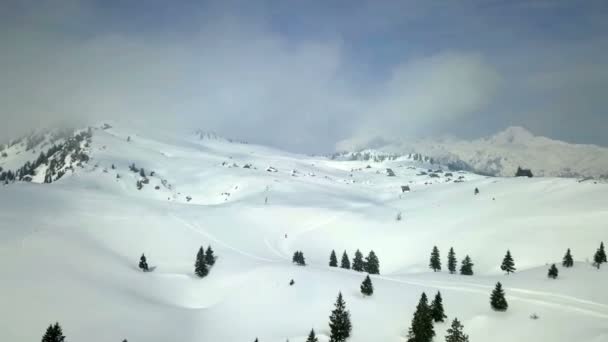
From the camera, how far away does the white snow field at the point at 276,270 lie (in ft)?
180

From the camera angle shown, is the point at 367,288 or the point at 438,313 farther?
the point at 367,288

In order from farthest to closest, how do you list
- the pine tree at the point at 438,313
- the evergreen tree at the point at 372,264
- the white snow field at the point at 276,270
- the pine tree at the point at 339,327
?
the evergreen tree at the point at 372,264 < the white snow field at the point at 276,270 < the pine tree at the point at 438,313 < the pine tree at the point at 339,327

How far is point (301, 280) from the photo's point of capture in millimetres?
74000

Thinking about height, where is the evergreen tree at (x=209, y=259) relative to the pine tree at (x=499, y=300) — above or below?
above

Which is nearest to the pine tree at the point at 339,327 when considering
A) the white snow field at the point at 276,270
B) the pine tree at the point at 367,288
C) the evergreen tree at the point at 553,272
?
the white snow field at the point at 276,270

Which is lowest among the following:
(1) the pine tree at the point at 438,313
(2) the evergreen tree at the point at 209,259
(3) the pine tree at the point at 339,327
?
(3) the pine tree at the point at 339,327

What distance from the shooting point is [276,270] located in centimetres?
8138

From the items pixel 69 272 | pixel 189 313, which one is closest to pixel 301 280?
pixel 189 313

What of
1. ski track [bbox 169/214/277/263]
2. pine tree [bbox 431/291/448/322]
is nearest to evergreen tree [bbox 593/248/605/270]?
pine tree [bbox 431/291/448/322]

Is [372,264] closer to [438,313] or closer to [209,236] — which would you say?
[438,313]

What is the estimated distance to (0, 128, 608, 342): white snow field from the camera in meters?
54.9

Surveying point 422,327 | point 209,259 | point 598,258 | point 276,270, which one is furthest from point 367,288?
point 209,259

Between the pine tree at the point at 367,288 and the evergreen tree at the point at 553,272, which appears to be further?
the pine tree at the point at 367,288

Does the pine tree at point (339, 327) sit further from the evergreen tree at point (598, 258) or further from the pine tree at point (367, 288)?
the evergreen tree at point (598, 258)
